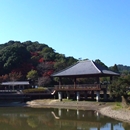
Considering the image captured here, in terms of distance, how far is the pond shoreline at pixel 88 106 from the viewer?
80.7ft

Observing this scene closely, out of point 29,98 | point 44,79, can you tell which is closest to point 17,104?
point 29,98

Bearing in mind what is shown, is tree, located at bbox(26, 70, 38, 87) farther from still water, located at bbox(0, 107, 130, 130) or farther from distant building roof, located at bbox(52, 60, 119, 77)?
still water, located at bbox(0, 107, 130, 130)

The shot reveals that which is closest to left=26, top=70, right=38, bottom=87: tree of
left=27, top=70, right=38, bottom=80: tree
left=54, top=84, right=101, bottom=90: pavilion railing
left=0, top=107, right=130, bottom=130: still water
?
left=27, top=70, right=38, bottom=80: tree

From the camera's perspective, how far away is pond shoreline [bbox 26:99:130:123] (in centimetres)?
2458

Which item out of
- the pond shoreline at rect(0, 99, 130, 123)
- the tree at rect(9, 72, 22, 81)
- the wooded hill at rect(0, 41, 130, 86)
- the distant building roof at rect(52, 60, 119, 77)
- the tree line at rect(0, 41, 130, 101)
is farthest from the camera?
the wooded hill at rect(0, 41, 130, 86)

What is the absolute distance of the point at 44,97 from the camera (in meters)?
42.4

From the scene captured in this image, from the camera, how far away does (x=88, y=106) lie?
1323 inches

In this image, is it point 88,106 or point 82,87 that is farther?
point 82,87

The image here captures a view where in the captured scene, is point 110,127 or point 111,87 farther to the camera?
point 111,87

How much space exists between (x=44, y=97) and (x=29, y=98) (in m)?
2.52

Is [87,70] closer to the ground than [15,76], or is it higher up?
higher up

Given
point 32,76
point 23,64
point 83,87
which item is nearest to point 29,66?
point 23,64

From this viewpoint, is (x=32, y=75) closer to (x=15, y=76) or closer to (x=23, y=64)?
(x=15, y=76)

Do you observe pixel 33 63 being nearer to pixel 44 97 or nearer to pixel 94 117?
pixel 44 97
